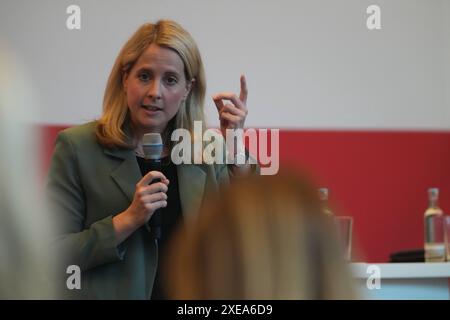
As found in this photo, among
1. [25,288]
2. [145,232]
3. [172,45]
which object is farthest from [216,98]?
[25,288]

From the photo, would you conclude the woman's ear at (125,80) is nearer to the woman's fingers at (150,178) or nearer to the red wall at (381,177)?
the woman's fingers at (150,178)

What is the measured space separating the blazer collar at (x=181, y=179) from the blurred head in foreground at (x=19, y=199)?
38.6 inches

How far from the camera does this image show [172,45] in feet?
6.21

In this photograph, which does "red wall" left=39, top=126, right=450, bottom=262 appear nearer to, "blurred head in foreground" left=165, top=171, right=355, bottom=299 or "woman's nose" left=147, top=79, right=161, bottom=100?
"woman's nose" left=147, top=79, right=161, bottom=100

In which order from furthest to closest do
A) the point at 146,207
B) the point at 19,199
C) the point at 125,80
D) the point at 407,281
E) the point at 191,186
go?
the point at 407,281, the point at 125,80, the point at 191,186, the point at 146,207, the point at 19,199

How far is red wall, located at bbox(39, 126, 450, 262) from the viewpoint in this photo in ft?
9.56

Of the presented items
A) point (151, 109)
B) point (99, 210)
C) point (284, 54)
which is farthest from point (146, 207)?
point (284, 54)

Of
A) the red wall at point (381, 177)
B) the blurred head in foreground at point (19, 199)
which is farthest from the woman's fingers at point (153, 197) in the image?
the red wall at point (381, 177)

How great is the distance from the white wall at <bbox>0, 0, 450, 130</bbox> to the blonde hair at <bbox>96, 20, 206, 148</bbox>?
800 mm

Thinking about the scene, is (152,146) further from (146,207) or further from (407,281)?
(407,281)

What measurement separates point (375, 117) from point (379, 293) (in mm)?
918

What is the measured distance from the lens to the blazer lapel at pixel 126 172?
70.5 inches

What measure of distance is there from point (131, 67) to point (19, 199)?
127cm

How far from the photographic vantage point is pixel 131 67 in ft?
6.37
